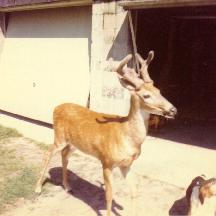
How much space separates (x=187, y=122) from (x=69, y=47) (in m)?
4.25

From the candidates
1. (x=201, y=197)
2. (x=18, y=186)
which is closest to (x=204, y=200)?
(x=201, y=197)

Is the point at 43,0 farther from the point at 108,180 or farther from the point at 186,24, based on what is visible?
the point at 108,180

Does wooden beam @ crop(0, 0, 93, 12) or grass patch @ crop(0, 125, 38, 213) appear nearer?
grass patch @ crop(0, 125, 38, 213)

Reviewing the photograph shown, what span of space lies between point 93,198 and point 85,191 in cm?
33

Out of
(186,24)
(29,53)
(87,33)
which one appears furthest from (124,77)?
(186,24)

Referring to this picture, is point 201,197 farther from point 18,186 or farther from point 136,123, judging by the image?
point 18,186

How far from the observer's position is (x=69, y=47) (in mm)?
11234

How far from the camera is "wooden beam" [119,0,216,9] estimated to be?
25.0ft

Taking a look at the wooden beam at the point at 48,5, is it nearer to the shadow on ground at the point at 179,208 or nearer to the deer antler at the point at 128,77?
the deer antler at the point at 128,77

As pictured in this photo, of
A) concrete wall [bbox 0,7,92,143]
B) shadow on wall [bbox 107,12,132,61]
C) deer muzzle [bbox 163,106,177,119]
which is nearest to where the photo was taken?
deer muzzle [bbox 163,106,177,119]

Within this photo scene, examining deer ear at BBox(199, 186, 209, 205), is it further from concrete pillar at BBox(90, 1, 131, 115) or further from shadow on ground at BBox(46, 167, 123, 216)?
concrete pillar at BBox(90, 1, 131, 115)

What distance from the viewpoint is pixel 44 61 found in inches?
485

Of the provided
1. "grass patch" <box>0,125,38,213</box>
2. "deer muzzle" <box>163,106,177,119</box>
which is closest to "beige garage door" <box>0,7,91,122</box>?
"grass patch" <box>0,125,38,213</box>

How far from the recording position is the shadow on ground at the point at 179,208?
599 centimetres
